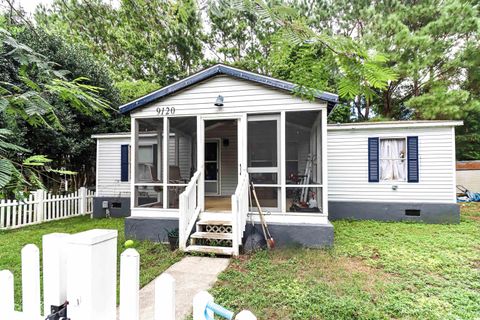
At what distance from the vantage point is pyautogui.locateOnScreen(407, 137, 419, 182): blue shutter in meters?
7.50

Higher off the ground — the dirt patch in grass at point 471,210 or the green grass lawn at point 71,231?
the dirt patch in grass at point 471,210

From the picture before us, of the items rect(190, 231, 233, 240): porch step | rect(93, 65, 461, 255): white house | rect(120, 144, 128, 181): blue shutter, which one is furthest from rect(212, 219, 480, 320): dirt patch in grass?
rect(120, 144, 128, 181): blue shutter

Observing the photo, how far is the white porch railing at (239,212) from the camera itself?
4.96 metres

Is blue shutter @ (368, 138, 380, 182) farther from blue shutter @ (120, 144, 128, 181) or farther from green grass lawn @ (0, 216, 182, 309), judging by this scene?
blue shutter @ (120, 144, 128, 181)

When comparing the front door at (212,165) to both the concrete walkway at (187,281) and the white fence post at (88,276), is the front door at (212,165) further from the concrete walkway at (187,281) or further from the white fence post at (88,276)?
the white fence post at (88,276)

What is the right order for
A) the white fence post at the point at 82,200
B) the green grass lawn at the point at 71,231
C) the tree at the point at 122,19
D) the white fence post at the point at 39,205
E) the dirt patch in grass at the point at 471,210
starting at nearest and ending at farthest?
the tree at the point at 122,19, the green grass lawn at the point at 71,231, the white fence post at the point at 39,205, the dirt patch in grass at the point at 471,210, the white fence post at the point at 82,200

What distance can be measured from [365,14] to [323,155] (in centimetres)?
925

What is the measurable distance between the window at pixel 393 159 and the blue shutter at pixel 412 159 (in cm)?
12

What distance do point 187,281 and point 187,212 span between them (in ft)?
5.75

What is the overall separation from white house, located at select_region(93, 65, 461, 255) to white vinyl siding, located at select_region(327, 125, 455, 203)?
3 centimetres

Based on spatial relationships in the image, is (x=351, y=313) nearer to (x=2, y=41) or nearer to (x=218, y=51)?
(x=2, y=41)

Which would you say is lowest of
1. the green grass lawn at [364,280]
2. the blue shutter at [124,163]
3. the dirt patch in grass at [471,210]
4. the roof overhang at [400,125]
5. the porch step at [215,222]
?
the green grass lawn at [364,280]

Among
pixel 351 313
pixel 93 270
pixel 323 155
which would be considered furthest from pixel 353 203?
pixel 93 270

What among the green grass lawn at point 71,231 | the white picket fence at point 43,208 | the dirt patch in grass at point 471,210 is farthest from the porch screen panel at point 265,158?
the dirt patch in grass at point 471,210
